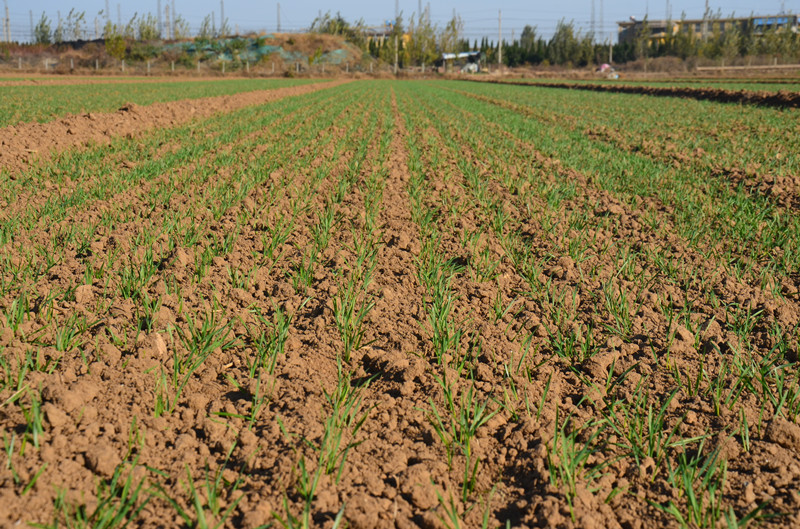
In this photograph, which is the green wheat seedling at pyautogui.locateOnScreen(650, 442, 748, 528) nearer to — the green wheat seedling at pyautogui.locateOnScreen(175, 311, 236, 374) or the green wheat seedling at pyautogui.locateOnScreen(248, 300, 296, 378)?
the green wheat seedling at pyautogui.locateOnScreen(248, 300, 296, 378)

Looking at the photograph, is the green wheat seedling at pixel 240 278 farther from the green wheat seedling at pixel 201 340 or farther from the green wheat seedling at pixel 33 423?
the green wheat seedling at pixel 33 423

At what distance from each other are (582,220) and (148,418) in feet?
14.0

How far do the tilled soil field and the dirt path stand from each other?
1506mm

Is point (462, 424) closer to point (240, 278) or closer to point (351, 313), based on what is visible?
point (351, 313)

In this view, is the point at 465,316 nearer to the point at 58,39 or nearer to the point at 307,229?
the point at 307,229

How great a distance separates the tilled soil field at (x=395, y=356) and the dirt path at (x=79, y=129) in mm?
1506

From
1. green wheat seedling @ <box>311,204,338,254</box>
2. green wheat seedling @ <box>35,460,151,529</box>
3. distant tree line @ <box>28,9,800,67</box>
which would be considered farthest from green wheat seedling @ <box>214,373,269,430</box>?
distant tree line @ <box>28,9,800,67</box>

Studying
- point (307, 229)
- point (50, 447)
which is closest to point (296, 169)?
point (307, 229)

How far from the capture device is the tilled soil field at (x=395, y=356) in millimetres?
2006

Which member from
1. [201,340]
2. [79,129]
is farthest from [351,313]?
[79,129]

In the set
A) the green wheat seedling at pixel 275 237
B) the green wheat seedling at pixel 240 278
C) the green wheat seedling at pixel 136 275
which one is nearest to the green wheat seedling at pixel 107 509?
the green wheat seedling at pixel 136 275

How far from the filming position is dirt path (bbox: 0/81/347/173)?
26.8 ft

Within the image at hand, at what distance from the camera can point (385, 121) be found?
15.2 metres

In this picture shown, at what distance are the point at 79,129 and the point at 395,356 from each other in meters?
9.42
